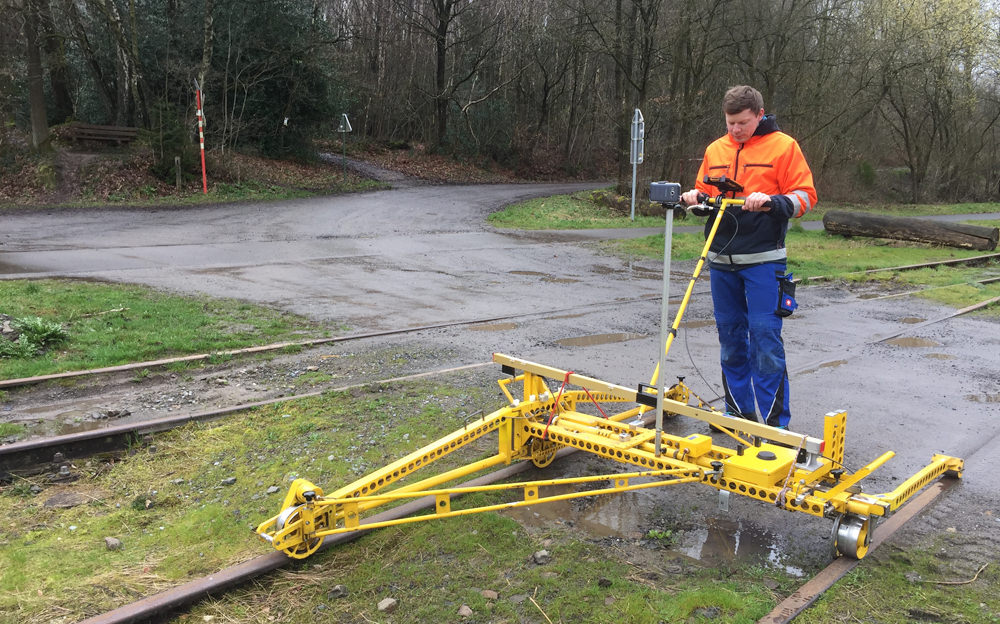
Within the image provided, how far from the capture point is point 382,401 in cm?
613

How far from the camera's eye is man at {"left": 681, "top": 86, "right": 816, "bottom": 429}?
4.67m

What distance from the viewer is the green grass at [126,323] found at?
7.03m

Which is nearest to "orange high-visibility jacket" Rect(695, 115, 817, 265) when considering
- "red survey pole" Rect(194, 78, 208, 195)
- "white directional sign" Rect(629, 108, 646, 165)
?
"white directional sign" Rect(629, 108, 646, 165)

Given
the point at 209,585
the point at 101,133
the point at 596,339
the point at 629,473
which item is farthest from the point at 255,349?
the point at 101,133

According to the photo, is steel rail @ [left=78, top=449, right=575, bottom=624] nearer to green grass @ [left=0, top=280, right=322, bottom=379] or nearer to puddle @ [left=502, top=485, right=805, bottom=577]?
puddle @ [left=502, top=485, right=805, bottom=577]

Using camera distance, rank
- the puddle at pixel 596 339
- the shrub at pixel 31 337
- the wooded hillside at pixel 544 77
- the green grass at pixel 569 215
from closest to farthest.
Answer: the shrub at pixel 31 337
the puddle at pixel 596 339
the green grass at pixel 569 215
the wooded hillside at pixel 544 77

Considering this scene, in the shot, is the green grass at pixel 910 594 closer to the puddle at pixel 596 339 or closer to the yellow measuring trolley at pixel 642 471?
the yellow measuring trolley at pixel 642 471

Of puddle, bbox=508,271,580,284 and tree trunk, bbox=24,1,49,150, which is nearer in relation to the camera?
puddle, bbox=508,271,580,284

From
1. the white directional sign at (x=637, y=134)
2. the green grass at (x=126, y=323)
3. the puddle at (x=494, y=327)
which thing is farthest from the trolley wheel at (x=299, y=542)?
the white directional sign at (x=637, y=134)

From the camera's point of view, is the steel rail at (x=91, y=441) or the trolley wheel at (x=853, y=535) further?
the steel rail at (x=91, y=441)

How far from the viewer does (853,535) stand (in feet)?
12.1

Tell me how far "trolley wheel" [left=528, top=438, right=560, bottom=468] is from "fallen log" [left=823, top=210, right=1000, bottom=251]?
1729cm

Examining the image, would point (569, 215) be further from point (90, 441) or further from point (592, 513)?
point (592, 513)

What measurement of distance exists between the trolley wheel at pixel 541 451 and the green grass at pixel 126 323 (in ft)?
13.1
